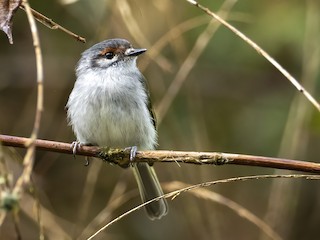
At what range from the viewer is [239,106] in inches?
200

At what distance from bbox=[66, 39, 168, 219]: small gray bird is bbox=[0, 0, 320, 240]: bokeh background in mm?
A: 404

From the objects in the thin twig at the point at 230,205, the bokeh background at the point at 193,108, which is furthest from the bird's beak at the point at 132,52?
the thin twig at the point at 230,205

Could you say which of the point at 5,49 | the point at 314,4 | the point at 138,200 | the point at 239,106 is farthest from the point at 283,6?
the point at 5,49

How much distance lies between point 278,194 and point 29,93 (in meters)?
2.12

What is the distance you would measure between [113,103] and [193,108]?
1.21m

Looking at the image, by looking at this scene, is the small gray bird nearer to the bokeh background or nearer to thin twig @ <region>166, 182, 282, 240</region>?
the bokeh background

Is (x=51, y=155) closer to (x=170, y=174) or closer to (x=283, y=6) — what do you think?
(x=170, y=174)

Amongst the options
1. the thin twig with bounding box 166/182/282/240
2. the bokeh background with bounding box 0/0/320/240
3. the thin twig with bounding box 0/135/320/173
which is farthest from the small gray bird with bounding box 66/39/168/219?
the thin twig with bounding box 0/135/320/173

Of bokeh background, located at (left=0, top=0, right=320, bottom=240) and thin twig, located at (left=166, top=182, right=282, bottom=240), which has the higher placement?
Answer: bokeh background, located at (left=0, top=0, right=320, bottom=240)

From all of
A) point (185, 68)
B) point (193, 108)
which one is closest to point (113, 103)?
point (185, 68)

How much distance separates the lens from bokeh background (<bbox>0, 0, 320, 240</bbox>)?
4445mm

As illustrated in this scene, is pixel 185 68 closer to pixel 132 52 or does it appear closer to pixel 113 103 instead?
pixel 132 52

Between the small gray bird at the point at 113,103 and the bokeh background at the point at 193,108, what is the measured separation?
0.40m

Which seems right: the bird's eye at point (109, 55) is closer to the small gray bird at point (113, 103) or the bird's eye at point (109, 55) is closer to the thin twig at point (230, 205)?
the small gray bird at point (113, 103)
